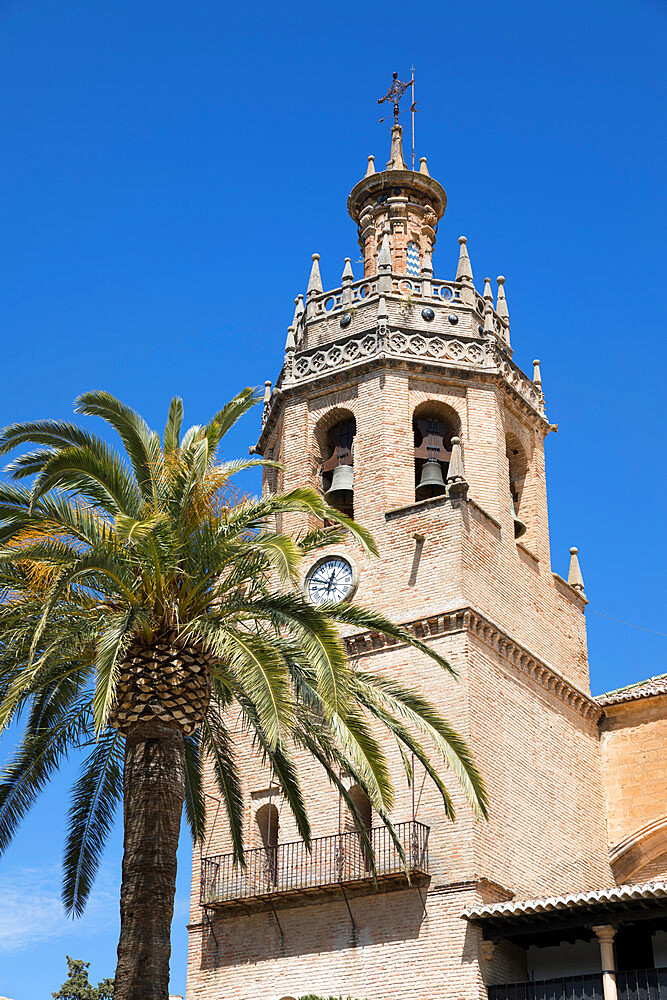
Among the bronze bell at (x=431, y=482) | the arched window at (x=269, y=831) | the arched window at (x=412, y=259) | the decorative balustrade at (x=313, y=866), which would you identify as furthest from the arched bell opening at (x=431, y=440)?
the decorative balustrade at (x=313, y=866)

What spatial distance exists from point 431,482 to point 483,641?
324cm

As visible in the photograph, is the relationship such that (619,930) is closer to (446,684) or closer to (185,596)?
(446,684)

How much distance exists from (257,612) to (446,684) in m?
7.17

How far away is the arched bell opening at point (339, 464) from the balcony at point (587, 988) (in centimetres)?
899

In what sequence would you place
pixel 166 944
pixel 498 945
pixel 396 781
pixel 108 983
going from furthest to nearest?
pixel 108 983
pixel 396 781
pixel 498 945
pixel 166 944

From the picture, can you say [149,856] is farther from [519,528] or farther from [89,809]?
[519,528]

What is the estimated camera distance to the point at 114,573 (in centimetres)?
1476

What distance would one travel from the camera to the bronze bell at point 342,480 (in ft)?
81.1

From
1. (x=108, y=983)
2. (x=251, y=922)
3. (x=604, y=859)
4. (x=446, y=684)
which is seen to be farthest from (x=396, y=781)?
(x=108, y=983)

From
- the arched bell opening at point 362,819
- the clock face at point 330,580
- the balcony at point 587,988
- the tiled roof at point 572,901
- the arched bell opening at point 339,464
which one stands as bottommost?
the balcony at point 587,988

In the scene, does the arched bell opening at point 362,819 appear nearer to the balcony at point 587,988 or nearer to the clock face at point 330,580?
the balcony at point 587,988

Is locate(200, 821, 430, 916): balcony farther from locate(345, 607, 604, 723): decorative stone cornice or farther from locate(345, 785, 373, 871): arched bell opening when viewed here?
locate(345, 607, 604, 723): decorative stone cornice

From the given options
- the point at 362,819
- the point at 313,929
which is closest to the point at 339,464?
the point at 362,819

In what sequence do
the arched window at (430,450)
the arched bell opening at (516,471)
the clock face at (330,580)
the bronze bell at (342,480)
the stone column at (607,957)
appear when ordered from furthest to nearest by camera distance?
the arched bell opening at (516,471) → the bronze bell at (342,480) → the arched window at (430,450) → the clock face at (330,580) → the stone column at (607,957)
